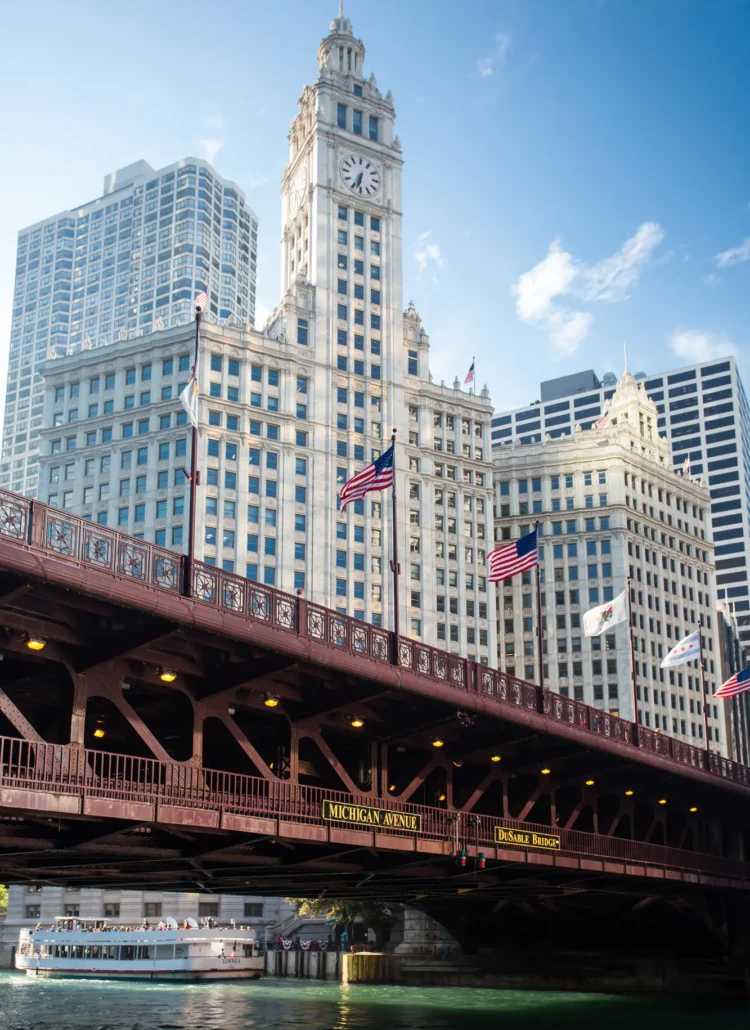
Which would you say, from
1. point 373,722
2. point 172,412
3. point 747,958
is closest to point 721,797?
point 747,958

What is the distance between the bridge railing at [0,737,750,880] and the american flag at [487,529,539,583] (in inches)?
357

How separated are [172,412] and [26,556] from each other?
93597mm

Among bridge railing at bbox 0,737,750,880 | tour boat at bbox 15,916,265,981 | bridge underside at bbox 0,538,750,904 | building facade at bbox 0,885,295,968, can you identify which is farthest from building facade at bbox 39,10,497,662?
bridge railing at bbox 0,737,750,880

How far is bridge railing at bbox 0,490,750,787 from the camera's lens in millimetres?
26484

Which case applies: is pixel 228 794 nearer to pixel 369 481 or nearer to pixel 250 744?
pixel 250 744

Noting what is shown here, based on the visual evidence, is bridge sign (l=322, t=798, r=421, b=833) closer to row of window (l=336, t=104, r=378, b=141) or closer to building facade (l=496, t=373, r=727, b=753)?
building facade (l=496, t=373, r=727, b=753)

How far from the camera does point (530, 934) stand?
253 feet

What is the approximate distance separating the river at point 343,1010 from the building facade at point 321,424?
44.5 metres

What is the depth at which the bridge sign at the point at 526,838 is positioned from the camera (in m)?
42.3

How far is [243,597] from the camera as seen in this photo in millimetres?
31453

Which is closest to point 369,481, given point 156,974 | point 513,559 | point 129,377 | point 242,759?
point 513,559

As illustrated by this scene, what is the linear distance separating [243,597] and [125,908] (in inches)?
3683

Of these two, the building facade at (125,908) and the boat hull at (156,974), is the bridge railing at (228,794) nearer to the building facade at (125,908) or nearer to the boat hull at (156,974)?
the boat hull at (156,974)

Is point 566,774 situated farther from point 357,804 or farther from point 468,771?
point 357,804
